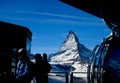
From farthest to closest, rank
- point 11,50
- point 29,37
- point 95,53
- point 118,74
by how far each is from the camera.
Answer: point 29,37, point 11,50, point 95,53, point 118,74

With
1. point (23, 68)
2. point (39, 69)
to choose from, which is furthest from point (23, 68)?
point (39, 69)

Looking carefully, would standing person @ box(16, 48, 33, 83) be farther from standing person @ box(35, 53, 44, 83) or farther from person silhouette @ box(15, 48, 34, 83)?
standing person @ box(35, 53, 44, 83)

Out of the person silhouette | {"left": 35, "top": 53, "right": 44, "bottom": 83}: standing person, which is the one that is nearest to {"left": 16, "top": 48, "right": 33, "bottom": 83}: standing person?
the person silhouette

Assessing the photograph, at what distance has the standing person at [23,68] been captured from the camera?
7.14 m

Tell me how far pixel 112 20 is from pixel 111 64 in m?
5.51

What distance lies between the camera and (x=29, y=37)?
63.4ft

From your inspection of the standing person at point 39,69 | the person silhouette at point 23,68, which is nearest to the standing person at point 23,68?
the person silhouette at point 23,68

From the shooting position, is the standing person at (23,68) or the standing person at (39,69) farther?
the standing person at (39,69)

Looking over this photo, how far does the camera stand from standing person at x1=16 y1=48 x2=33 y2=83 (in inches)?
281

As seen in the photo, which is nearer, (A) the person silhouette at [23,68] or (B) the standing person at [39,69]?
(A) the person silhouette at [23,68]

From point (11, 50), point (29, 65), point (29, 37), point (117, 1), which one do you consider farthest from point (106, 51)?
point (29, 37)

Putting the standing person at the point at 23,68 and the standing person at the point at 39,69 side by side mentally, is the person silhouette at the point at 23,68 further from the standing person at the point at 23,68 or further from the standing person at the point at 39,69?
the standing person at the point at 39,69

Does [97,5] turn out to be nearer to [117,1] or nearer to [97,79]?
[117,1]

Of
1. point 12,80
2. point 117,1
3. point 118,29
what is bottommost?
point 12,80
